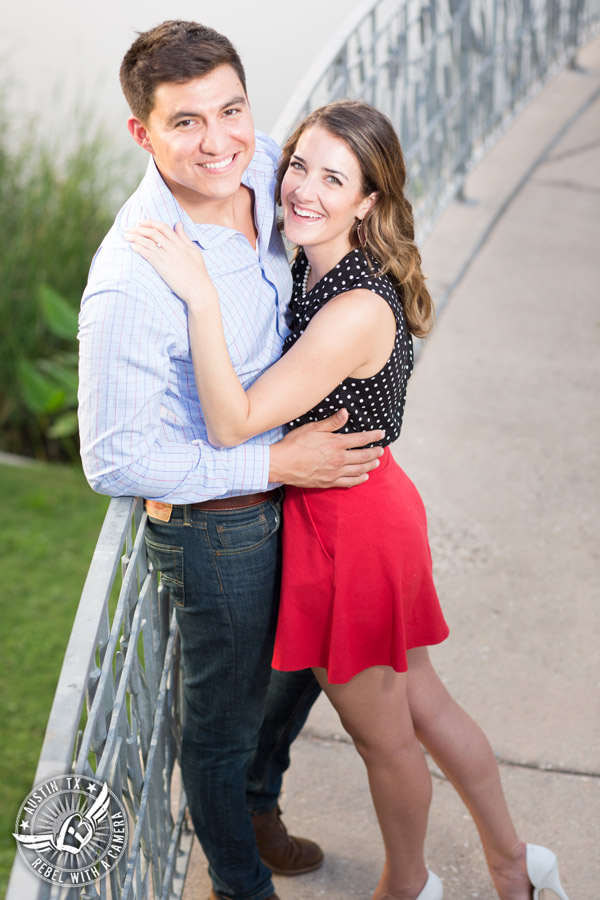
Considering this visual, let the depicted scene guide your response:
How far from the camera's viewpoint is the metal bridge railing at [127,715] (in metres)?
1.51

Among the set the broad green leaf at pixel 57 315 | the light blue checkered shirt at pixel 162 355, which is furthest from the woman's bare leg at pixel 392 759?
the broad green leaf at pixel 57 315

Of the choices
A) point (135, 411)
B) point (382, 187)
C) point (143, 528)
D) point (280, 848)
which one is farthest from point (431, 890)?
point (382, 187)

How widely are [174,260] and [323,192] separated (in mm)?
392

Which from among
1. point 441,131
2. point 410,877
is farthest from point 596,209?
point 410,877

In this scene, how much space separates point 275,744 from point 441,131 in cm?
365

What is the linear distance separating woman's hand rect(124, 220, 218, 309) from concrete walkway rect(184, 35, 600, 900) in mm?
1523

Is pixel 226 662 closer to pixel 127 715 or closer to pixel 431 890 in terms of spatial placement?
pixel 127 715

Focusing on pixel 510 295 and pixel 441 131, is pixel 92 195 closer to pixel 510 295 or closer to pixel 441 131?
pixel 441 131

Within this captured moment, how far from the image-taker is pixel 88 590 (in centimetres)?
171

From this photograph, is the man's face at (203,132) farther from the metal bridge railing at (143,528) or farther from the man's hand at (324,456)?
the metal bridge railing at (143,528)

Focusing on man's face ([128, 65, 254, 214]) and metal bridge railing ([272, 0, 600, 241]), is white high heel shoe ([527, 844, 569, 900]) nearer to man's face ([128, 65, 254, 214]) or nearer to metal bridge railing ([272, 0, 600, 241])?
man's face ([128, 65, 254, 214])

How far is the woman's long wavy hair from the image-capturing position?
2.08 metres

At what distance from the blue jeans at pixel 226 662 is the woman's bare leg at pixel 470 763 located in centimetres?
29

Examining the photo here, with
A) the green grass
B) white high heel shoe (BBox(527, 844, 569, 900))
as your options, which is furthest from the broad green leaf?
white high heel shoe (BBox(527, 844, 569, 900))
